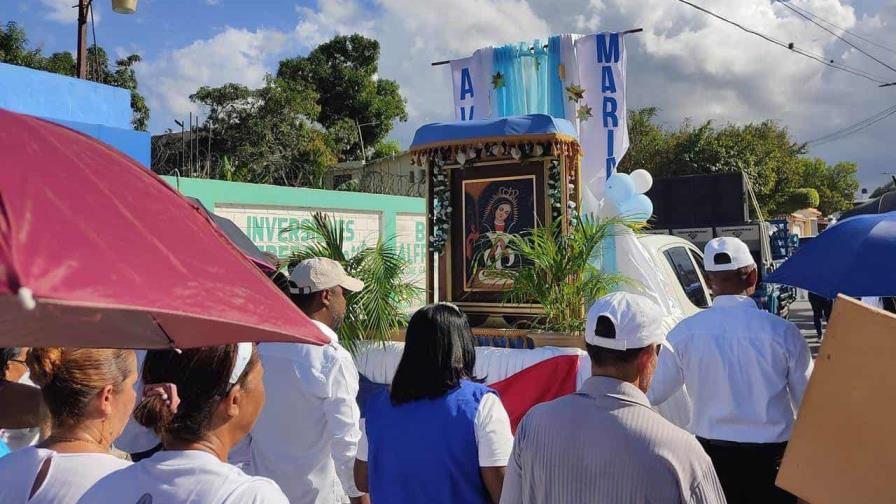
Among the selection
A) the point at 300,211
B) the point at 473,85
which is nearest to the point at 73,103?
the point at 300,211

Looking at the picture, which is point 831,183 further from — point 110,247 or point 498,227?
point 110,247

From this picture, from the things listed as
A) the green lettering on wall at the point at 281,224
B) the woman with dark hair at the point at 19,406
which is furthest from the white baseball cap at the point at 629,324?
the green lettering on wall at the point at 281,224

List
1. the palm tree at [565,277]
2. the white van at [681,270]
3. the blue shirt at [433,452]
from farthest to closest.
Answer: the white van at [681,270]
the palm tree at [565,277]
the blue shirt at [433,452]

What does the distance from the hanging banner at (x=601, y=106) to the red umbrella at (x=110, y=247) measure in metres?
6.36

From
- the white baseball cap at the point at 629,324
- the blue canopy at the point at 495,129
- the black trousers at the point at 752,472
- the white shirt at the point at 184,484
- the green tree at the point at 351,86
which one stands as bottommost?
the black trousers at the point at 752,472

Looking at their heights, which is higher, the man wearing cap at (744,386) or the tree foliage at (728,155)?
the tree foliage at (728,155)

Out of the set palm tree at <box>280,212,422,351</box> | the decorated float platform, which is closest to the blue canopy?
the decorated float platform

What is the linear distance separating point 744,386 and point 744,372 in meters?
0.06

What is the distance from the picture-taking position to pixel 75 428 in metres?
1.83

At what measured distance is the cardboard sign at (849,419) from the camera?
5.20ft

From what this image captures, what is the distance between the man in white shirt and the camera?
2.89 meters

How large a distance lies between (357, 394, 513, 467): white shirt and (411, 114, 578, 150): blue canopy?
3.66 meters

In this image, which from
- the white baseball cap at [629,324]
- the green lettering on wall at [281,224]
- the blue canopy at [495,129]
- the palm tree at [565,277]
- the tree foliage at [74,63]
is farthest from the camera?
the tree foliage at [74,63]

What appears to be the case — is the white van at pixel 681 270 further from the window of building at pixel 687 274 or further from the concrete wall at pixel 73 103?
the concrete wall at pixel 73 103
